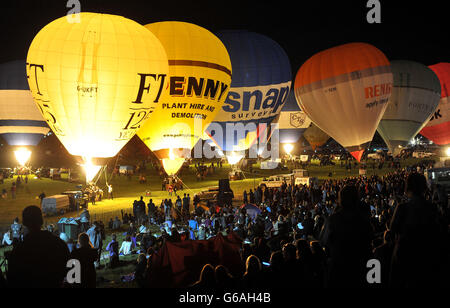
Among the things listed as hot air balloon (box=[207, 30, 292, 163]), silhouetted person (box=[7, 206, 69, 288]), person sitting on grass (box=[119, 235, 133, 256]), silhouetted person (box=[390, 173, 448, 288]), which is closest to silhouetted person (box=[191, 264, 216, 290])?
silhouetted person (box=[7, 206, 69, 288])

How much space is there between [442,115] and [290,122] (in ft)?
36.2

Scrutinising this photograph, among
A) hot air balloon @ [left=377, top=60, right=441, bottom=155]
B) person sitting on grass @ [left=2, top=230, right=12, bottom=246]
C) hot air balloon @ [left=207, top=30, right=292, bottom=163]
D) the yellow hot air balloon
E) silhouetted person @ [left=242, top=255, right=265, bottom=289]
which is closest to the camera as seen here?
silhouetted person @ [left=242, top=255, right=265, bottom=289]

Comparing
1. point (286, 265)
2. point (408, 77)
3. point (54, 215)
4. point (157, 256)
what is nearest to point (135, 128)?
point (54, 215)

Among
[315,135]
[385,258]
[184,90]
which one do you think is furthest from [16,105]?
[315,135]

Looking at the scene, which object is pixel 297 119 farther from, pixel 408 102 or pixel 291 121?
pixel 408 102

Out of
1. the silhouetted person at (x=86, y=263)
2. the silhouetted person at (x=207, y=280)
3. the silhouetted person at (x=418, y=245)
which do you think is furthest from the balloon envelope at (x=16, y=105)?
the silhouetted person at (x=418, y=245)

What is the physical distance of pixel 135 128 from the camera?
12.4 m

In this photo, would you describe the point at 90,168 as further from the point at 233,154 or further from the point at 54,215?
the point at 233,154

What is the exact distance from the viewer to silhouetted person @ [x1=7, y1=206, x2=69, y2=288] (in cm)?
297

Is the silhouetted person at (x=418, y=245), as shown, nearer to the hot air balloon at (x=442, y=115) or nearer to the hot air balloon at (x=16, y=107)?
the hot air balloon at (x=16, y=107)

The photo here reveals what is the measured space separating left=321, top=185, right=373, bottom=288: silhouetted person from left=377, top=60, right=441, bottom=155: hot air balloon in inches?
784

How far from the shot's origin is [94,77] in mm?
10875

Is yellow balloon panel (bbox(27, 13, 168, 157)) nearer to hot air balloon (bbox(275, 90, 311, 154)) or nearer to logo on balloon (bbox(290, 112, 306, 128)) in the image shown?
hot air balloon (bbox(275, 90, 311, 154))

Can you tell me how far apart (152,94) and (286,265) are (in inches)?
359
